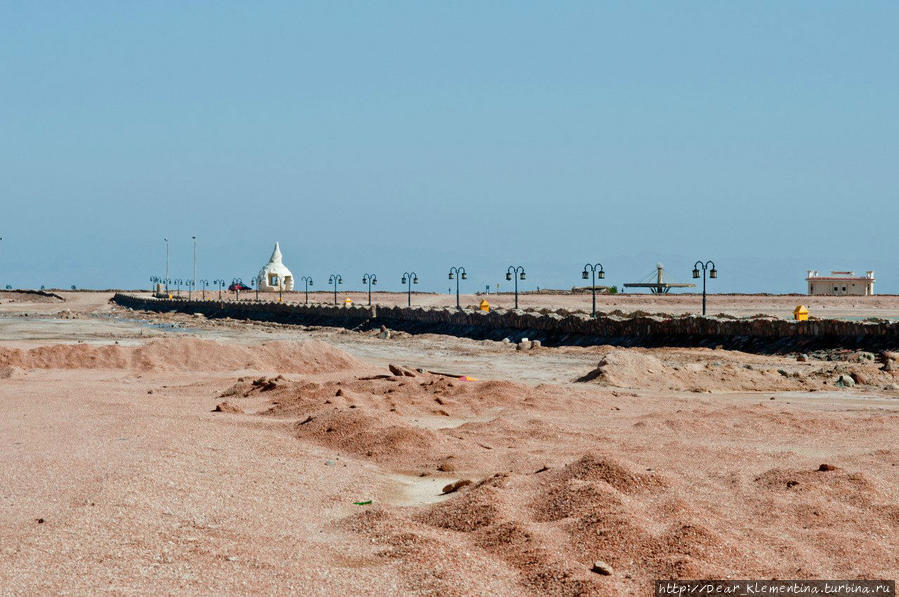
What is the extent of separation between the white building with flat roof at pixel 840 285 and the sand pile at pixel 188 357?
70.0 m

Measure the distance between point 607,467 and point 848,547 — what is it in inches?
106

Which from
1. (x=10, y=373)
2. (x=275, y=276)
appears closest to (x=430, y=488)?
(x=10, y=373)

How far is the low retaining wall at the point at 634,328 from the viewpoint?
30.0m

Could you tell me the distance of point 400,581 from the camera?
274 inches

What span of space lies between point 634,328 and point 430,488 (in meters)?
28.7

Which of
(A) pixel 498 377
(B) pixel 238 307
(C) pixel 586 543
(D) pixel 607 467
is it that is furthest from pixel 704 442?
(B) pixel 238 307

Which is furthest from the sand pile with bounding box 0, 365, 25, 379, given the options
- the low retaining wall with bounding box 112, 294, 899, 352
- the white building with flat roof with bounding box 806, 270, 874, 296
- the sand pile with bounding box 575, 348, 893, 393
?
the white building with flat roof with bounding box 806, 270, 874, 296

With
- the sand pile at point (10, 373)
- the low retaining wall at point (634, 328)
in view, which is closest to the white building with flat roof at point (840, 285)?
the low retaining wall at point (634, 328)

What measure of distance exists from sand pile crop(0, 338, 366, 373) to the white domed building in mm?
98446

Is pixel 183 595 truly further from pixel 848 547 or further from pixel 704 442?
pixel 704 442

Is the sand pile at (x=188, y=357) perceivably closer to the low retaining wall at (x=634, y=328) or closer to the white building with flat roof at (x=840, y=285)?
the low retaining wall at (x=634, y=328)

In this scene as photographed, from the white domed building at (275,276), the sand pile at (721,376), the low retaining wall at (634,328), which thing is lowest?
the sand pile at (721,376)

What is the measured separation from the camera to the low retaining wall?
3002 centimetres

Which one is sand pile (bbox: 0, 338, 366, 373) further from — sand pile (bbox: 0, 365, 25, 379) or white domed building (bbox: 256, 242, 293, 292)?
white domed building (bbox: 256, 242, 293, 292)
